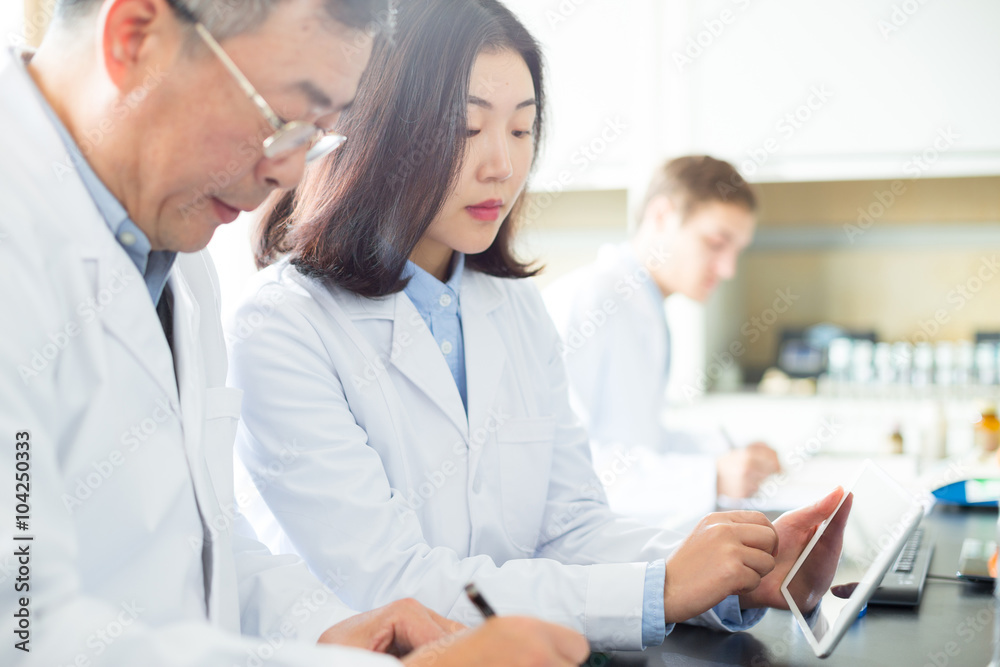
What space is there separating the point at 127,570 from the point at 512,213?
3.16ft

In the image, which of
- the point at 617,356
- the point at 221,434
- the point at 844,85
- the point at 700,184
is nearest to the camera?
the point at 221,434

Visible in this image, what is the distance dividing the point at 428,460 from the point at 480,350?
213 mm

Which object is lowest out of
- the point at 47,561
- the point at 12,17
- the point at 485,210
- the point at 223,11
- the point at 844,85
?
the point at 47,561

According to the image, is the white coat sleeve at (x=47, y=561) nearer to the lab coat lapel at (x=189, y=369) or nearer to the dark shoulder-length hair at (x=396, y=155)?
the lab coat lapel at (x=189, y=369)

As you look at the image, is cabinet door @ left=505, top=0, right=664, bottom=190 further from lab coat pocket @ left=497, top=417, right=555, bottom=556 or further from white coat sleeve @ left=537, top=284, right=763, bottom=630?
lab coat pocket @ left=497, top=417, right=555, bottom=556

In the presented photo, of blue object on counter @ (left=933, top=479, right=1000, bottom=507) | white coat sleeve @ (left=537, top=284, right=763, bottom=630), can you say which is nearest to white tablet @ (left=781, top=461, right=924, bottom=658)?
white coat sleeve @ (left=537, top=284, right=763, bottom=630)

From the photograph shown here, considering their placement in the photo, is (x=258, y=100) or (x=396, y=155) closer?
(x=258, y=100)

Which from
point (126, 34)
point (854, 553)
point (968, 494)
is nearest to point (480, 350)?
point (854, 553)

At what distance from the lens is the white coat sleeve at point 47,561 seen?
0.66 m

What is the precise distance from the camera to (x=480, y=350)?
141cm

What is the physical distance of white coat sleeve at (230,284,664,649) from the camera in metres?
1.07

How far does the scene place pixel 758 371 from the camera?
3.74m

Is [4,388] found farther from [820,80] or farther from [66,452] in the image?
[820,80]

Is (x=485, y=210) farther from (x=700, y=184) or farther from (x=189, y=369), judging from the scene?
(x=700, y=184)
